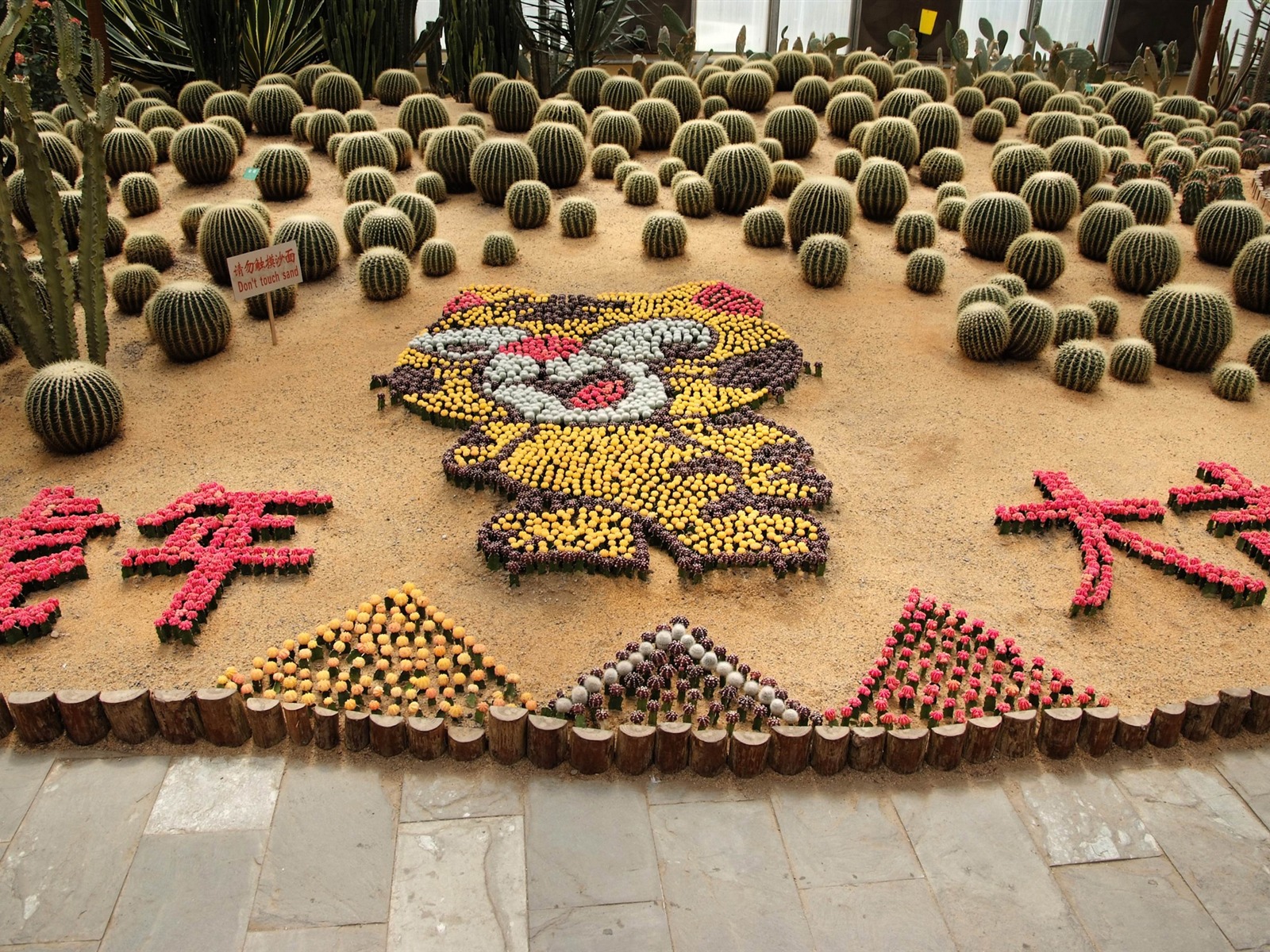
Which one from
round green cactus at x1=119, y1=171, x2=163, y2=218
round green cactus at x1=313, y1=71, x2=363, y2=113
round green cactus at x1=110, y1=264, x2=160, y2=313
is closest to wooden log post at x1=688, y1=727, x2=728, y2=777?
round green cactus at x1=110, y1=264, x2=160, y2=313

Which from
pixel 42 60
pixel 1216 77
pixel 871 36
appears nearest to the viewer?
pixel 42 60

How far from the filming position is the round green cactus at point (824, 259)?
11.1 meters

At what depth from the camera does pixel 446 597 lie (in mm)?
6793

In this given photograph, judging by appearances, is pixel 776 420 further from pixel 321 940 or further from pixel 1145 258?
pixel 321 940

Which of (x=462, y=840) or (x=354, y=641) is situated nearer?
(x=462, y=840)

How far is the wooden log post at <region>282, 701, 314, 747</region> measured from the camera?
559 cm

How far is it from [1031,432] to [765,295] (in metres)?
3.36

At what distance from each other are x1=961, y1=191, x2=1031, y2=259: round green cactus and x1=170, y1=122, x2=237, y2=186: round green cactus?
9305 millimetres

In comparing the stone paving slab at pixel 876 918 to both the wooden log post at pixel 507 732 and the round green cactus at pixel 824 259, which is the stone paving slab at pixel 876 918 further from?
the round green cactus at pixel 824 259

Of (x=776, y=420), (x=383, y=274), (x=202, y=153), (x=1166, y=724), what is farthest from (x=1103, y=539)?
(x=202, y=153)

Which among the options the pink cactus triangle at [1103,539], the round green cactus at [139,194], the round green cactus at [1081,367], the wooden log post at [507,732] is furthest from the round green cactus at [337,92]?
the wooden log post at [507,732]

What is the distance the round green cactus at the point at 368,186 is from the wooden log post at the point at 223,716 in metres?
7.93

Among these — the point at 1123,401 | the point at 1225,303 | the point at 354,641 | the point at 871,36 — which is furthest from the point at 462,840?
the point at 871,36

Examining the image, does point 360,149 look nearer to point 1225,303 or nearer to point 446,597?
point 446,597
